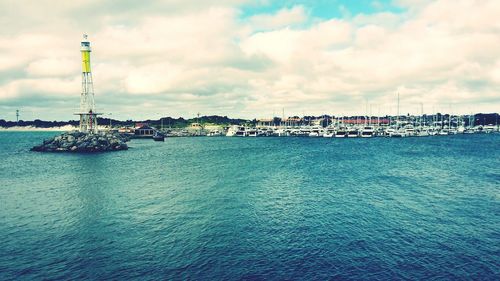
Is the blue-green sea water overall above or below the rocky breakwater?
below

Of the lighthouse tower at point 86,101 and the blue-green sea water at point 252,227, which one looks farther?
the lighthouse tower at point 86,101

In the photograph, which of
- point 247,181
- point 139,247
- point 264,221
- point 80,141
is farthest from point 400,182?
point 80,141

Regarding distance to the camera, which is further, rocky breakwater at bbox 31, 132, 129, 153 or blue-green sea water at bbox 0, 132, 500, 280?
rocky breakwater at bbox 31, 132, 129, 153

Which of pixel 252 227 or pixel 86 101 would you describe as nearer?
pixel 252 227

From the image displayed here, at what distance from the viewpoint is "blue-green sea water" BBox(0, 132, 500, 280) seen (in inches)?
1056

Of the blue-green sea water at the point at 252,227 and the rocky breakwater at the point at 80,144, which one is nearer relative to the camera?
the blue-green sea water at the point at 252,227

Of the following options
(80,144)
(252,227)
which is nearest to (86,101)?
(80,144)

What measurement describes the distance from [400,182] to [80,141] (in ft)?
387

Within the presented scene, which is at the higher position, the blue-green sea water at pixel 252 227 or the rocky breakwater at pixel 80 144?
the rocky breakwater at pixel 80 144

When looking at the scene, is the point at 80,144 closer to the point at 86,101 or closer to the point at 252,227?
the point at 86,101

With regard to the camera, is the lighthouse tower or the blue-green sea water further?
the lighthouse tower

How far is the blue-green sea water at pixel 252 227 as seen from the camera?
26812 mm

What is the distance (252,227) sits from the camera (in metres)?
37.1

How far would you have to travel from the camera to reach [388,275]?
25.7 m
